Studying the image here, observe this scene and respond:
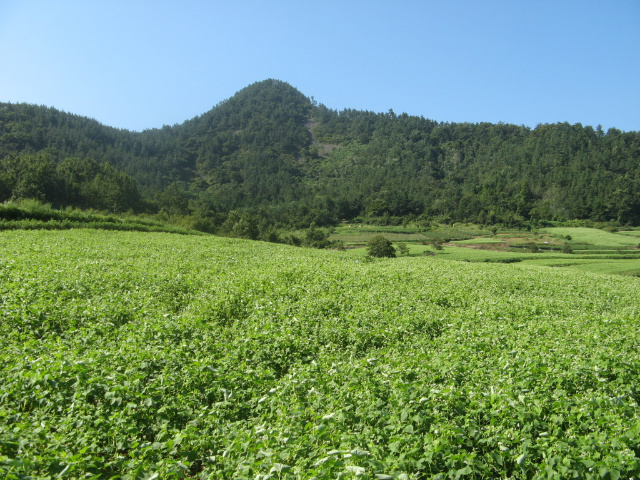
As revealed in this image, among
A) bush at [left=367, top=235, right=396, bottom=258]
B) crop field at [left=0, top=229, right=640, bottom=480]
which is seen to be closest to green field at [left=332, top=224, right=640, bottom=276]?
bush at [left=367, top=235, right=396, bottom=258]

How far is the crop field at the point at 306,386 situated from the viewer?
546 cm

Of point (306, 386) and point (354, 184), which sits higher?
point (354, 184)

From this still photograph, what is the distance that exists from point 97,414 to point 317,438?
3.64 m

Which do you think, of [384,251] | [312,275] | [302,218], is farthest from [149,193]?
[312,275]

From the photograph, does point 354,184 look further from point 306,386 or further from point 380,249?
point 306,386

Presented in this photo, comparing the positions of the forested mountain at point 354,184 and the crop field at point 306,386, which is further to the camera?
the forested mountain at point 354,184

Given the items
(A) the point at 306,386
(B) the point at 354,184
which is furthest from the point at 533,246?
(B) the point at 354,184

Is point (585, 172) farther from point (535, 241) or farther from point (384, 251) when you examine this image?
point (384, 251)

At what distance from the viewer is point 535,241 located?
83312mm

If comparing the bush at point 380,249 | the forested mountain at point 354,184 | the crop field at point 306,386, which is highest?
the forested mountain at point 354,184

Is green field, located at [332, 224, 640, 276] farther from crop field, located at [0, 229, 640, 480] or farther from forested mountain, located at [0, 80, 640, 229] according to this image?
crop field, located at [0, 229, 640, 480]

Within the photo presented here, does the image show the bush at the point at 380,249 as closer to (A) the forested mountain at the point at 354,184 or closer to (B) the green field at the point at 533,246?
(B) the green field at the point at 533,246

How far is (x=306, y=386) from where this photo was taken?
7605mm

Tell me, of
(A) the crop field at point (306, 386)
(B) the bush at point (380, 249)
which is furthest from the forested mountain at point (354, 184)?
Answer: (A) the crop field at point (306, 386)
